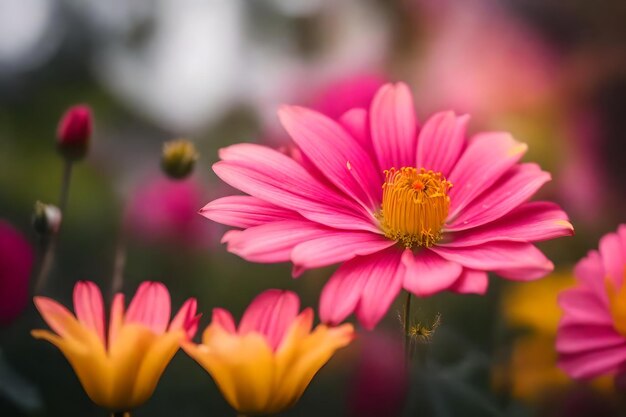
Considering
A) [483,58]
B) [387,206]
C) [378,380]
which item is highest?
[483,58]

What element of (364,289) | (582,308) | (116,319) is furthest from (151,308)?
(582,308)

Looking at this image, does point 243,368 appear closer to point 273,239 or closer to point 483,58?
point 273,239

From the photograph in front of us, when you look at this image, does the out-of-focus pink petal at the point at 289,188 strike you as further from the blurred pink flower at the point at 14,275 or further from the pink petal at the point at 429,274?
the blurred pink flower at the point at 14,275

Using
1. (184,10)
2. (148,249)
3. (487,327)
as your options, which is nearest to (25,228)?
Answer: (148,249)

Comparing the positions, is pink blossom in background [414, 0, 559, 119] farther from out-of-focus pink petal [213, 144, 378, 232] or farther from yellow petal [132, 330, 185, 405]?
yellow petal [132, 330, 185, 405]

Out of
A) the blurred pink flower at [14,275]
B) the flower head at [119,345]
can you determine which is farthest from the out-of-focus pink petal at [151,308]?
the blurred pink flower at [14,275]

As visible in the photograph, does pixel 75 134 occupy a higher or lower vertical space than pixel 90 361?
higher
